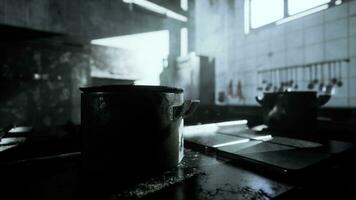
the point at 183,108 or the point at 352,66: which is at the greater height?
the point at 352,66

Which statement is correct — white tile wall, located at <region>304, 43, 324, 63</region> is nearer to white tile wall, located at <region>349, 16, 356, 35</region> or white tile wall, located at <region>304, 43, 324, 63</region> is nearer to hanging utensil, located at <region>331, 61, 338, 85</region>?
hanging utensil, located at <region>331, 61, 338, 85</region>

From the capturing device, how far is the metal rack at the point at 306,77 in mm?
2227

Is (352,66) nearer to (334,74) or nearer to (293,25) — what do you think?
(334,74)

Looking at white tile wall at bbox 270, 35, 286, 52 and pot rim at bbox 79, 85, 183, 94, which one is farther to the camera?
white tile wall at bbox 270, 35, 286, 52

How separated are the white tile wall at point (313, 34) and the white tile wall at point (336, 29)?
6cm

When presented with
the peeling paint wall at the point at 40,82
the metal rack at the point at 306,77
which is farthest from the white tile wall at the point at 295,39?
the peeling paint wall at the point at 40,82

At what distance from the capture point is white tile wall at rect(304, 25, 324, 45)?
235cm

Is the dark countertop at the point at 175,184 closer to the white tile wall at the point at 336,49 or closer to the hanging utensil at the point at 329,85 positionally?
the hanging utensil at the point at 329,85

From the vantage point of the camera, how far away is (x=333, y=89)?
2.23 metres

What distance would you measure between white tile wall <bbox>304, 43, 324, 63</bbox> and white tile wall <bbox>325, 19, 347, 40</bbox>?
0.38 feet

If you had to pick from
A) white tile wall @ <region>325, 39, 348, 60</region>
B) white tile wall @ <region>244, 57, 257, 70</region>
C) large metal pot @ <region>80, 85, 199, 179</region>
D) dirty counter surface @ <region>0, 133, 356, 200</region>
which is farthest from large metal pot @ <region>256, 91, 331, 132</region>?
white tile wall @ <region>244, 57, 257, 70</region>

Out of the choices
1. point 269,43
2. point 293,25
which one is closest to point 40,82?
point 269,43

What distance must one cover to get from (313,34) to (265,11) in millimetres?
807

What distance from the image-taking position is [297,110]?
91 centimetres
